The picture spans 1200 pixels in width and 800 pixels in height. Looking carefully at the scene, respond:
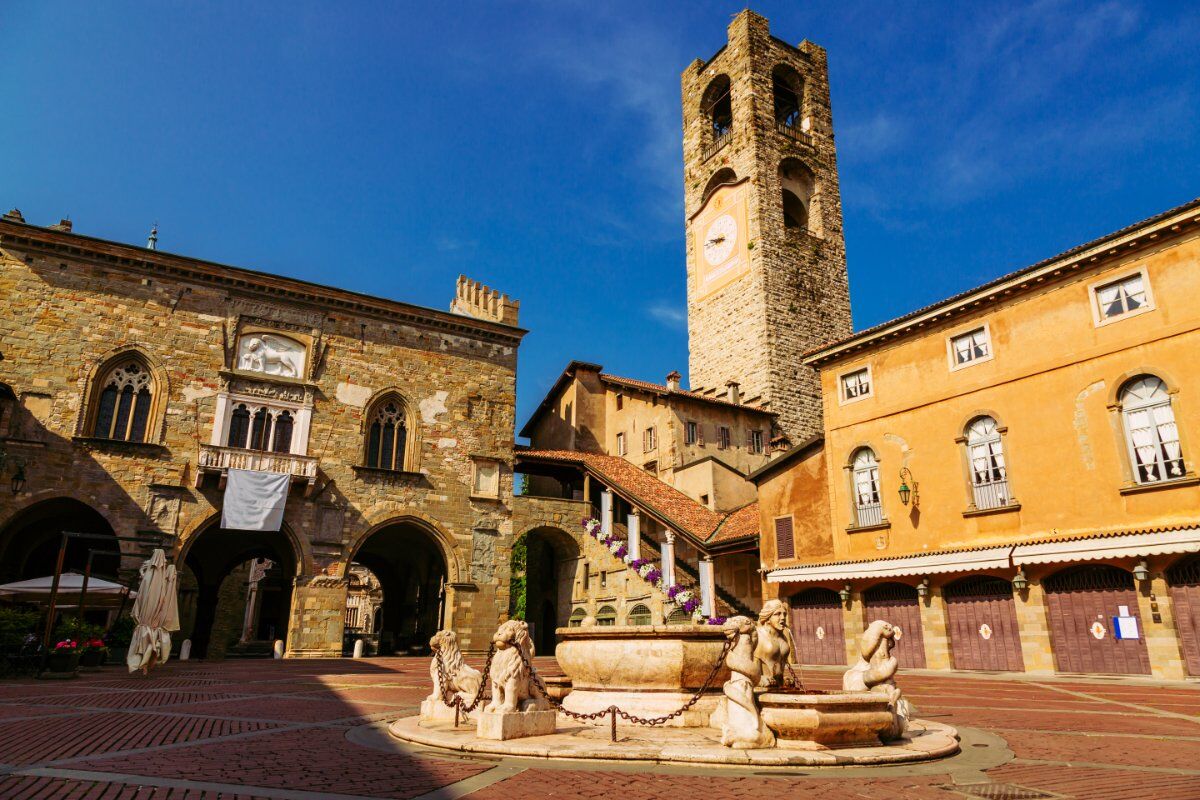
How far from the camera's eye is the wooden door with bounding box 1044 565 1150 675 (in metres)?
15.0

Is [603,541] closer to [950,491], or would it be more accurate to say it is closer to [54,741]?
[950,491]

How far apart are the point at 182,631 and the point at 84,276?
12.1 m

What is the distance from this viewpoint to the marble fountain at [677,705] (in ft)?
20.9

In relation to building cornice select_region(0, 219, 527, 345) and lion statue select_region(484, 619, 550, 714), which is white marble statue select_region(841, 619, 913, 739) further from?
building cornice select_region(0, 219, 527, 345)

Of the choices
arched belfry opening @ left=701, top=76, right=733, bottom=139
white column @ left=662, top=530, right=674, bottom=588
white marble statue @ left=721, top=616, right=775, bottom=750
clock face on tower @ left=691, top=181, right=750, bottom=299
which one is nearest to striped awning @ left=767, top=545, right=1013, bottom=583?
white column @ left=662, top=530, right=674, bottom=588

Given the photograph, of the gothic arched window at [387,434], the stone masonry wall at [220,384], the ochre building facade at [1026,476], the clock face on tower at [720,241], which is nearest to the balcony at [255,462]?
the stone masonry wall at [220,384]

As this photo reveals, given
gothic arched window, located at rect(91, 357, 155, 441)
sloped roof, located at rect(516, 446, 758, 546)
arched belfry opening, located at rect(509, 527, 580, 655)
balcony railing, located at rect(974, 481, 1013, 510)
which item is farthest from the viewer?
arched belfry opening, located at rect(509, 527, 580, 655)

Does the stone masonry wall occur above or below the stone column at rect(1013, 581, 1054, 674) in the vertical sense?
above

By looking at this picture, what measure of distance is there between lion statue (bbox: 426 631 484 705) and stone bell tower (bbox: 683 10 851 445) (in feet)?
91.9

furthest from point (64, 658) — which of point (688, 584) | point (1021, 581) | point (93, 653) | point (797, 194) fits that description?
point (797, 194)

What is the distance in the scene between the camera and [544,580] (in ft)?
103

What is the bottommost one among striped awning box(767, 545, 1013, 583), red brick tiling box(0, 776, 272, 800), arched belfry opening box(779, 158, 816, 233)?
red brick tiling box(0, 776, 272, 800)

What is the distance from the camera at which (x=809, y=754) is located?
6.07m

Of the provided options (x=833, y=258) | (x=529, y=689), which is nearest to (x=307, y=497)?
(x=529, y=689)
